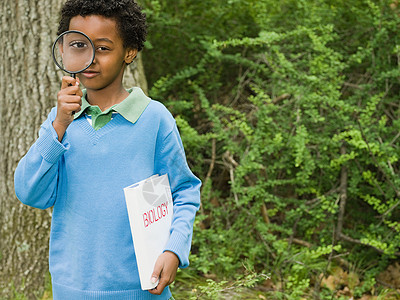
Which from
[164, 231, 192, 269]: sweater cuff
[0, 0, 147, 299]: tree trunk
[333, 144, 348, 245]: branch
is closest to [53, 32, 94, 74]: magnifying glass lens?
[164, 231, 192, 269]: sweater cuff

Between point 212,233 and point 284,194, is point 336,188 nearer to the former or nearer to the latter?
point 284,194

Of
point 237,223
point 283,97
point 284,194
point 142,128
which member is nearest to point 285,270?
point 237,223

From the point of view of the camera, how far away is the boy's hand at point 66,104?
1.72m

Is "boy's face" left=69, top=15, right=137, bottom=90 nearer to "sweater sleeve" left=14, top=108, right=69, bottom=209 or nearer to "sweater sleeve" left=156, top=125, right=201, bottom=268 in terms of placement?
"sweater sleeve" left=14, top=108, right=69, bottom=209

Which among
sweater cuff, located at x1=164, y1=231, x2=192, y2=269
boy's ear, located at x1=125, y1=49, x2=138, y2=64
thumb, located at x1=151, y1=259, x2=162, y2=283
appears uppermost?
boy's ear, located at x1=125, y1=49, x2=138, y2=64

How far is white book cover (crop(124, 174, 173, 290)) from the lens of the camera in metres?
1.79

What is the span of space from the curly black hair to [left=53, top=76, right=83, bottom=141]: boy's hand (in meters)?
0.28

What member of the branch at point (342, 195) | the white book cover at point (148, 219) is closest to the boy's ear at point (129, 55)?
the white book cover at point (148, 219)

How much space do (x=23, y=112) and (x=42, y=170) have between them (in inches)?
70.9

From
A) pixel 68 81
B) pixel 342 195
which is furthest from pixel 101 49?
pixel 342 195

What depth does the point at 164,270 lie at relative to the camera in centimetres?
181

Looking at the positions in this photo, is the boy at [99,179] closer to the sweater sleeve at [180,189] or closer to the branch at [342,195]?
the sweater sleeve at [180,189]

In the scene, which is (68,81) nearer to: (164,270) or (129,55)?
(129,55)

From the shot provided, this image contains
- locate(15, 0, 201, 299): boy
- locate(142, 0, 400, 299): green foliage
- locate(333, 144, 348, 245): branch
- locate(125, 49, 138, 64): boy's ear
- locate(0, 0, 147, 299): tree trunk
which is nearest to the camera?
locate(15, 0, 201, 299): boy
